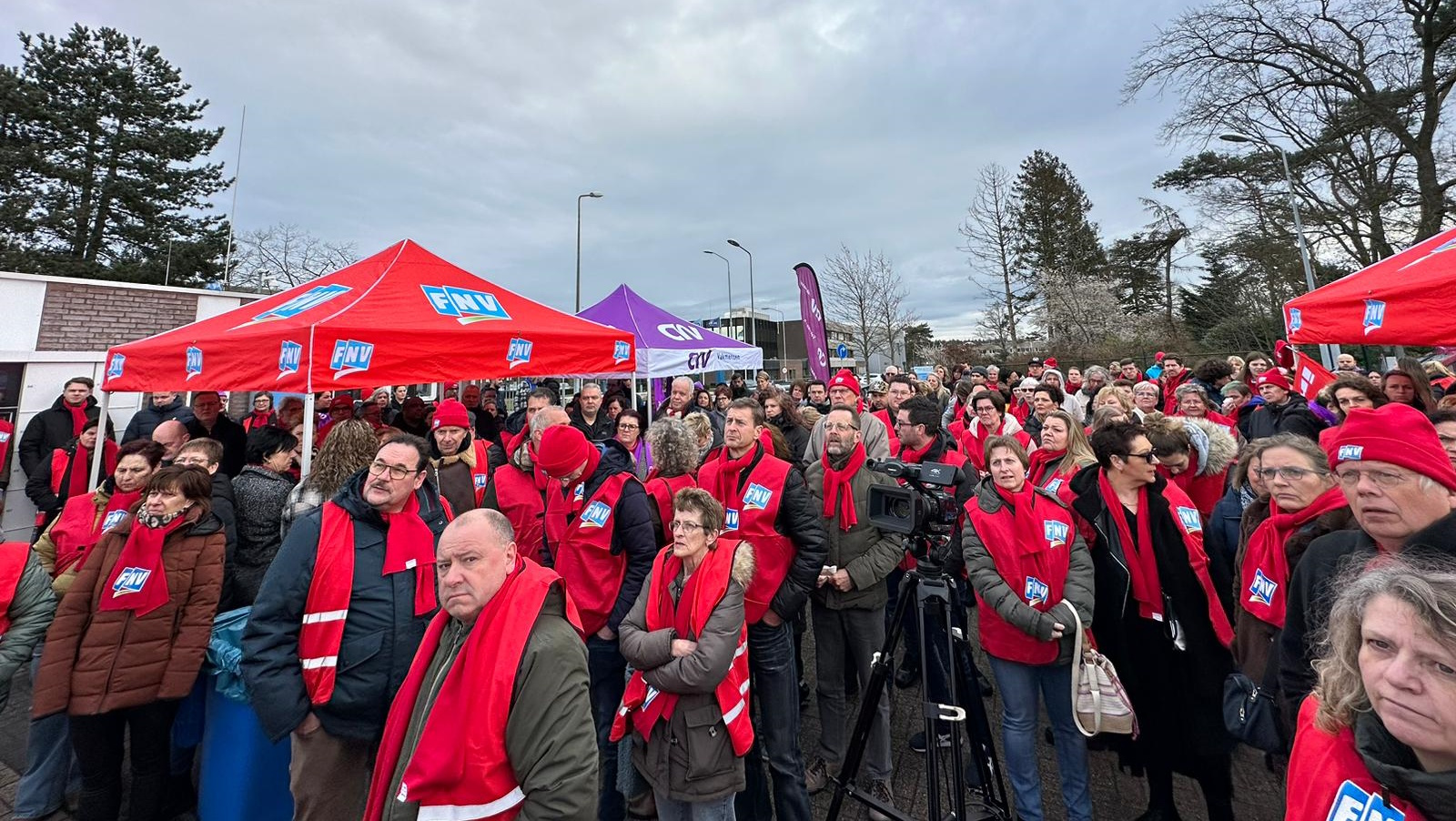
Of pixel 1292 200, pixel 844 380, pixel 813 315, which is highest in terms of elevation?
pixel 1292 200

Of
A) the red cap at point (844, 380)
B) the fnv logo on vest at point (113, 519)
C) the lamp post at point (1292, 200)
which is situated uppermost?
the lamp post at point (1292, 200)

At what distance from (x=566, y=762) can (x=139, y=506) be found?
2.71 metres

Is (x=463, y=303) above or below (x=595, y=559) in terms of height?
above

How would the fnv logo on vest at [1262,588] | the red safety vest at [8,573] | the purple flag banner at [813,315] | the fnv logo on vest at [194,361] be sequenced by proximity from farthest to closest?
the purple flag banner at [813,315]
the fnv logo on vest at [194,361]
the red safety vest at [8,573]
the fnv logo on vest at [1262,588]

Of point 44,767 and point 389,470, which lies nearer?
point 389,470

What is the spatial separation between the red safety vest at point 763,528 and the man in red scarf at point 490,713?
136cm

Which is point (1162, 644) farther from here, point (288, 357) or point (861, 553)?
point (288, 357)

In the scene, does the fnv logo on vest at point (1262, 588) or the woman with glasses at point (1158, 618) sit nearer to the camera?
the fnv logo on vest at point (1262, 588)

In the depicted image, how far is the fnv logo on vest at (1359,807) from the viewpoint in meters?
0.96

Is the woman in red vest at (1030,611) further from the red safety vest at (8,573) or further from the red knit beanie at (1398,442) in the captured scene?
the red safety vest at (8,573)

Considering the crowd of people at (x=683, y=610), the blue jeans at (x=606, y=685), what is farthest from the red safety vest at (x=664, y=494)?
the blue jeans at (x=606, y=685)

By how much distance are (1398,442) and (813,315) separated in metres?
6.79

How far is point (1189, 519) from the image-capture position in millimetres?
2680

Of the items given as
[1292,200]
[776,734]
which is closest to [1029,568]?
[776,734]
